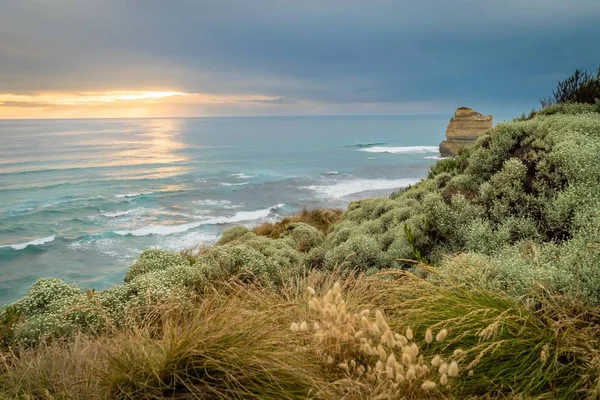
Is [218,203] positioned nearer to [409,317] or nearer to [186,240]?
[186,240]

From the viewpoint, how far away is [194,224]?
99.3 feet

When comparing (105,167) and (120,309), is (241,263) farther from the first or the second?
(105,167)

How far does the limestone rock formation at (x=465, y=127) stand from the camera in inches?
2689

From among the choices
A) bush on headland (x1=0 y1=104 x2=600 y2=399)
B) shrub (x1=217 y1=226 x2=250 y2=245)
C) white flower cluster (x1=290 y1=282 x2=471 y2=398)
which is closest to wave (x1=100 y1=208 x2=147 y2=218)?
shrub (x1=217 y1=226 x2=250 y2=245)

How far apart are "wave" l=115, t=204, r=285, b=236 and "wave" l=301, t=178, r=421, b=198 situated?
29.2 ft

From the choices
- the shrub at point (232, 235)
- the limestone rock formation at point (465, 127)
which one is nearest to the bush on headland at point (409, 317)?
the shrub at point (232, 235)

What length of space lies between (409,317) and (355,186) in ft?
132

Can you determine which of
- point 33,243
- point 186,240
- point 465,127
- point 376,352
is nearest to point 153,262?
point 376,352

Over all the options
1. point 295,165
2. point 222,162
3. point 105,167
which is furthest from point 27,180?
point 295,165

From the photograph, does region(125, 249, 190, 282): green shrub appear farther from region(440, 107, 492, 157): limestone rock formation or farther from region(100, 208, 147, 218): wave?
region(440, 107, 492, 157): limestone rock formation

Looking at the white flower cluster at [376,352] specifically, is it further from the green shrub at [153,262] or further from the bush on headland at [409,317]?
the green shrub at [153,262]

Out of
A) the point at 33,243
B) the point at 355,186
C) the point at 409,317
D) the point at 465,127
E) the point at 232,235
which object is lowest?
the point at 33,243

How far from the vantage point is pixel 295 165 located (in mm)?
64375

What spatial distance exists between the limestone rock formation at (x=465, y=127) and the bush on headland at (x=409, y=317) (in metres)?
63.2
